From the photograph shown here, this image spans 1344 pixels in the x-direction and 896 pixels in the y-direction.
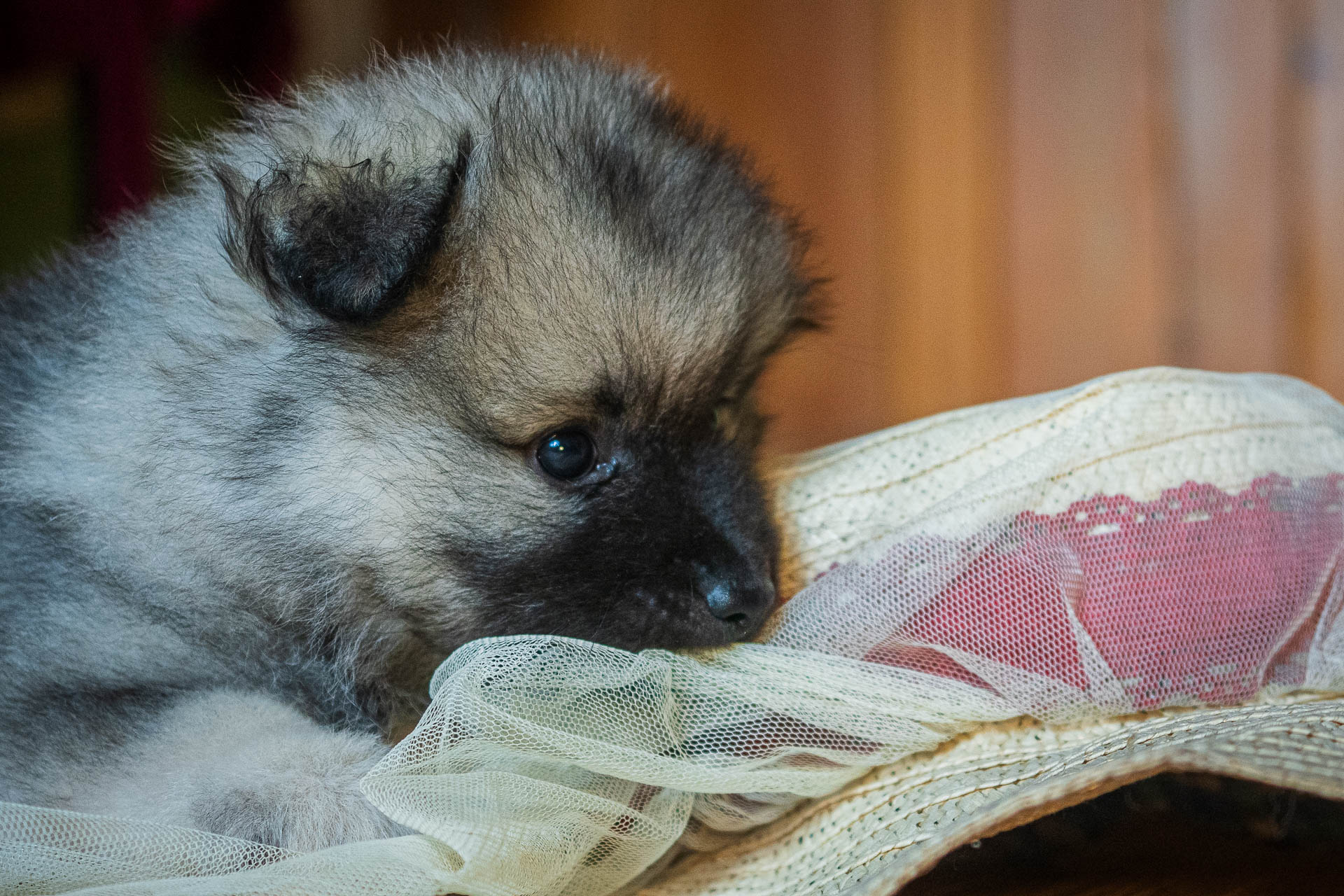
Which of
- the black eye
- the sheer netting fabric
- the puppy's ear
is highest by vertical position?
the puppy's ear

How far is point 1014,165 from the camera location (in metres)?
2.68

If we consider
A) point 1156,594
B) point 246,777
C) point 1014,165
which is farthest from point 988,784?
point 1014,165

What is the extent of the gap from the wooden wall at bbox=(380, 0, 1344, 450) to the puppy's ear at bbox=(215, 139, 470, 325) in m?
0.75

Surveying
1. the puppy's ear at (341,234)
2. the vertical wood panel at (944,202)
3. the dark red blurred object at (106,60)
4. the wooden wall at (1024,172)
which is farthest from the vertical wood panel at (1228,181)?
the dark red blurred object at (106,60)

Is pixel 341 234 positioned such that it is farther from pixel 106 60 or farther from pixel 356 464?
pixel 106 60

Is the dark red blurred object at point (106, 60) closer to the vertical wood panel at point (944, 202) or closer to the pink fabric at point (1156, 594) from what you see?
the vertical wood panel at point (944, 202)

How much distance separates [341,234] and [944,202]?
2027 mm

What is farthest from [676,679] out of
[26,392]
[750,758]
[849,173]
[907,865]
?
[849,173]

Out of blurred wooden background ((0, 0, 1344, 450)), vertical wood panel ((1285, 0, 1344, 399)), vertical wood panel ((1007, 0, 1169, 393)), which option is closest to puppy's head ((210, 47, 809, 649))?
blurred wooden background ((0, 0, 1344, 450))

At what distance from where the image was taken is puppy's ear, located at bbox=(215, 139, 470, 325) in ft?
3.64

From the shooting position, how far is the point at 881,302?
9.95ft

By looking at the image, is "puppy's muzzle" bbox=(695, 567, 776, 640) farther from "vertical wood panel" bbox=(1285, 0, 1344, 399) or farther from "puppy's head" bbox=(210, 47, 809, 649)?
"vertical wood panel" bbox=(1285, 0, 1344, 399)

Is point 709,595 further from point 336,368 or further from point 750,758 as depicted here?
point 336,368

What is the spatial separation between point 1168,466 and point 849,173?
208 cm
